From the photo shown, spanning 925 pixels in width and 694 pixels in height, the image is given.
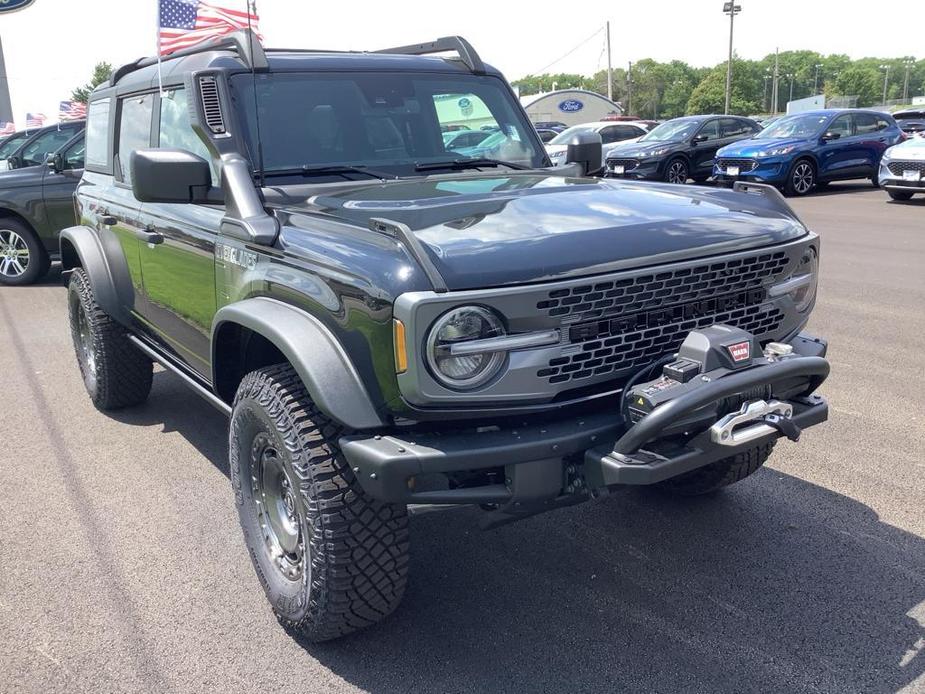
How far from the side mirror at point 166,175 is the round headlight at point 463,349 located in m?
→ 1.42

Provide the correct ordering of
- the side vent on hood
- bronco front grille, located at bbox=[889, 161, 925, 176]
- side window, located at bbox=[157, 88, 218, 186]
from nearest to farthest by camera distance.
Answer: the side vent on hood < side window, located at bbox=[157, 88, 218, 186] < bronco front grille, located at bbox=[889, 161, 925, 176]

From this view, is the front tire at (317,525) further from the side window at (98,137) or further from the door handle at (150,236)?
the side window at (98,137)

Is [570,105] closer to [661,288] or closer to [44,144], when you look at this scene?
[44,144]

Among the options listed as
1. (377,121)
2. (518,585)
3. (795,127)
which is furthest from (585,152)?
(795,127)

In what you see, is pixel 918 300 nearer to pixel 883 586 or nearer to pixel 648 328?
pixel 883 586

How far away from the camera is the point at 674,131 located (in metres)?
18.9

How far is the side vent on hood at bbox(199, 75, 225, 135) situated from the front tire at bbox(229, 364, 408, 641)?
119 cm

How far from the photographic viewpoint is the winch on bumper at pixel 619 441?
2457 millimetres

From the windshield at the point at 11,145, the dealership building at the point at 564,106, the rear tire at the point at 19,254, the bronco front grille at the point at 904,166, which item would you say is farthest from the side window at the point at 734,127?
the dealership building at the point at 564,106

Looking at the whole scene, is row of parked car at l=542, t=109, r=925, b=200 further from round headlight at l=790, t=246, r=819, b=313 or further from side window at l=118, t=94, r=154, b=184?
round headlight at l=790, t=246, r=819, b=313

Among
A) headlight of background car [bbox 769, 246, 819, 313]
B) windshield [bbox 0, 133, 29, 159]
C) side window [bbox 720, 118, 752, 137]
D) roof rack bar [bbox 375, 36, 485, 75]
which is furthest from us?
side window [bbox 720, 118, 752, 137]

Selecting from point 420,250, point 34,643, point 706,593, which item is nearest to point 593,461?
point 420,250

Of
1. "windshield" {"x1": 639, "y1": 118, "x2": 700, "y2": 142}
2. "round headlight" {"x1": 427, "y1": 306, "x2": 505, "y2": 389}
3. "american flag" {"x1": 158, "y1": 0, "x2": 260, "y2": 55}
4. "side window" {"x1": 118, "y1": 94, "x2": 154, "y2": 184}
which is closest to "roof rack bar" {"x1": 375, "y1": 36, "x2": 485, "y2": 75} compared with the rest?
"american flag" {"x1": 158, "y1": 0, "x2": 260, "y2": 55}

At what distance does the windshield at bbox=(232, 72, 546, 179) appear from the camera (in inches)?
145
